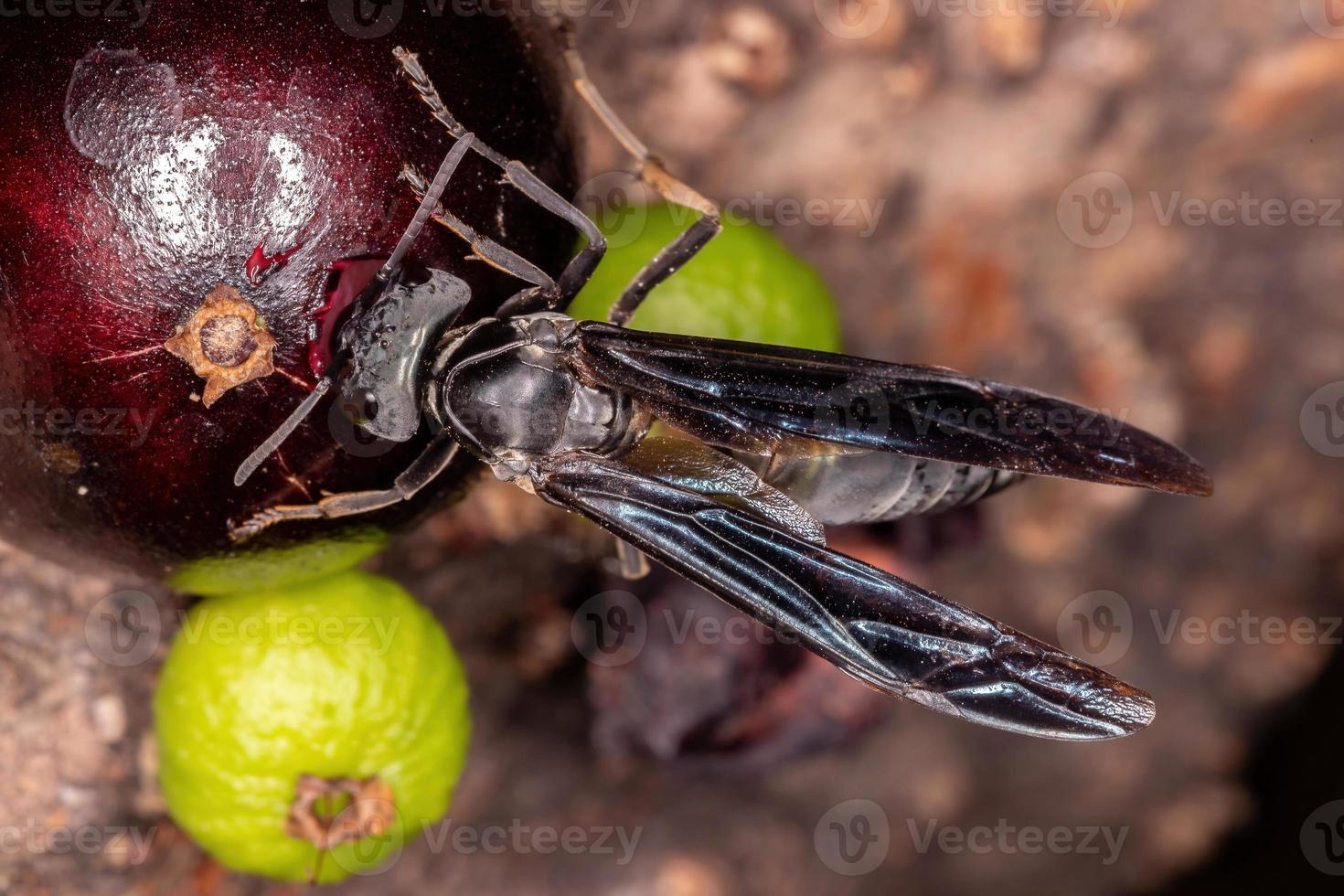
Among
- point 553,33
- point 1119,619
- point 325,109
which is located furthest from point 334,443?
point 1119,619

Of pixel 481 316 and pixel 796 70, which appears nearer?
pixel 481 316

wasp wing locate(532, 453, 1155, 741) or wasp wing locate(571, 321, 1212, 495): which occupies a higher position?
wasp wing locate(571, 321, 1212, 495)

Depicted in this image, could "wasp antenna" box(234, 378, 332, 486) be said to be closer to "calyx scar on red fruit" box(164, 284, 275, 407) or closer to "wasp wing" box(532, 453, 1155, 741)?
"calyx scar on red fruit" box(164, 284, 275, 407)

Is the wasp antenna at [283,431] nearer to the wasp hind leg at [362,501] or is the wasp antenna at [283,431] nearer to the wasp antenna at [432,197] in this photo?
the wasp hind leg at [362,501]

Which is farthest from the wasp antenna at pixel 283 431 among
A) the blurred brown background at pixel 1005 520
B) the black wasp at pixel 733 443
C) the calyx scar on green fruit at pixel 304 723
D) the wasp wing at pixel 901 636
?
the blurred brown background at pixel 1005 520

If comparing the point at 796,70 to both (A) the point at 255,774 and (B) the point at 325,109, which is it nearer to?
(B) the point at 325,109

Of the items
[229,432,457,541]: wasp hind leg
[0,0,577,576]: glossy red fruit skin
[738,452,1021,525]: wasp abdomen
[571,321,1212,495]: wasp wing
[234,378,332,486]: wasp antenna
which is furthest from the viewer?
[738,452,1021,525]: wasp abdomen

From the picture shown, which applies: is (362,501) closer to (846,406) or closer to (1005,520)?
(846,406)

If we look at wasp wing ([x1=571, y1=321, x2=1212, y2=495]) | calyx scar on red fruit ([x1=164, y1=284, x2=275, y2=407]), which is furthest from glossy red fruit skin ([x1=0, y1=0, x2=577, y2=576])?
wasp wing ([x1=571, y1=321, x2=1212, y2=495])
